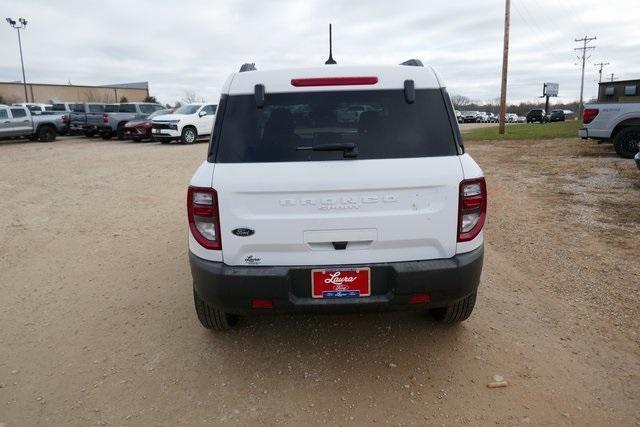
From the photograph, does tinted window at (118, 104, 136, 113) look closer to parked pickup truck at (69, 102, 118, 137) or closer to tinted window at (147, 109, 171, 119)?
parked pickup truck at (69, 102, 118, 137)

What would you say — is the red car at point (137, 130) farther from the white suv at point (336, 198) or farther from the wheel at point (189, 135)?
the white suv at point (336, 198)

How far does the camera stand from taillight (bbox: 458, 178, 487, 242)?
2783 millimetres

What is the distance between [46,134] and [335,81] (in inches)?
914

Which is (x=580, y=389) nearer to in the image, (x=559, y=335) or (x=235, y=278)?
(x=559, y=335)

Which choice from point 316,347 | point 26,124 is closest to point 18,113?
point 26,124

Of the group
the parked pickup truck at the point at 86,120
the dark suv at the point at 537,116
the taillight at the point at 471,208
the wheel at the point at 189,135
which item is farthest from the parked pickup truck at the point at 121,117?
the dark suv at the point at 537,116

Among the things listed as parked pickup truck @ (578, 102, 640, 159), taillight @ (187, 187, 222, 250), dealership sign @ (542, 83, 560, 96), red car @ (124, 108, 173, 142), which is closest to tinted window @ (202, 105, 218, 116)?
red car @ (124, 108, 173, 142)

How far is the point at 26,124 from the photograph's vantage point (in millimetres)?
20938

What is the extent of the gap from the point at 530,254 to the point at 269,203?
142 inches

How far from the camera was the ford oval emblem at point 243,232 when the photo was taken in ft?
8.91

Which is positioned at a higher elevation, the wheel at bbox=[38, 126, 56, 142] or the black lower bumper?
the wheel at bbox=[38, 126, 56, 142]

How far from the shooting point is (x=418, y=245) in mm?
2793

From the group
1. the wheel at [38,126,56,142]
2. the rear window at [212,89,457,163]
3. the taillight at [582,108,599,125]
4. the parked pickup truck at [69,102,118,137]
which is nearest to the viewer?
the rear window at [212,89,457,163]

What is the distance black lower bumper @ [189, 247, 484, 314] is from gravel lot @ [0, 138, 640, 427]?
21.6 inches
